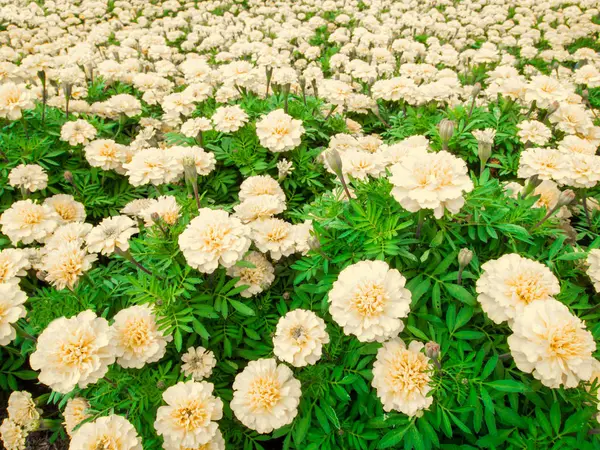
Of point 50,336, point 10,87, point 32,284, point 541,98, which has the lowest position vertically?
point 32,284

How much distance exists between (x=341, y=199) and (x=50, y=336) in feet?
4.91

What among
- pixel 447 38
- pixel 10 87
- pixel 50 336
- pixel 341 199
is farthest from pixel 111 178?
pixel 447 38

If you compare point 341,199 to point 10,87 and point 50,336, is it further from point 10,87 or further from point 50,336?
point 10,87

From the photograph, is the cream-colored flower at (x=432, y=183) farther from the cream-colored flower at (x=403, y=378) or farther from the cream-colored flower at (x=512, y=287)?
the cream-colored flower at (x=403, y=378)

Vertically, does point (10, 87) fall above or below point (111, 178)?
above

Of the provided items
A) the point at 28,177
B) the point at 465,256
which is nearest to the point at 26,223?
the point at 28,177

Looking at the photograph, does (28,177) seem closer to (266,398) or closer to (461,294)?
(266,398)

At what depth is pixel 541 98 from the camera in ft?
8.87

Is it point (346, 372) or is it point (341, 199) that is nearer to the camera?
point (346, 372)

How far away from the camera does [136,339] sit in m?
1.79

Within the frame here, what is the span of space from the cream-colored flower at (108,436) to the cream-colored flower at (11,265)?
898mm

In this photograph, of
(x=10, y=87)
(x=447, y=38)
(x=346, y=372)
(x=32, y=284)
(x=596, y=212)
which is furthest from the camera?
(x=447, y=38)

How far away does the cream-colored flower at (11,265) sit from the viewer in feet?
6.74

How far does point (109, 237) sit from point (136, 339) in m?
0.53
